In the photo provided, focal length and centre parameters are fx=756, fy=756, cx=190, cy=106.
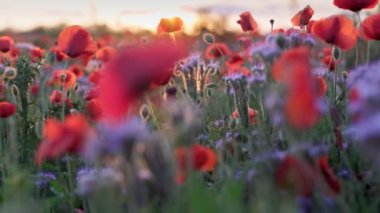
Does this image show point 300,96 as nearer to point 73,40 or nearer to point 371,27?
point 371,27

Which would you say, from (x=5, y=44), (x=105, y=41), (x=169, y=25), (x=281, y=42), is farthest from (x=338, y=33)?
(x=105, y=41)

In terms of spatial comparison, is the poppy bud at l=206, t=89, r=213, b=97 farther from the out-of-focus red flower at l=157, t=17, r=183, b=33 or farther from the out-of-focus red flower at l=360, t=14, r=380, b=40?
the out-of-focus red flower at l=360, t=14, r=380, b=40

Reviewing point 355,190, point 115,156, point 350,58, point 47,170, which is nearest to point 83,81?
point 350,58

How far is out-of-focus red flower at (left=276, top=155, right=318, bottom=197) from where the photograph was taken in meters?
1.53

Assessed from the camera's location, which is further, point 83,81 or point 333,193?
point 83,81

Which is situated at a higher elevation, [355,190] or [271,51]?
[271,51]

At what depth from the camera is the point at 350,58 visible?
7.95m

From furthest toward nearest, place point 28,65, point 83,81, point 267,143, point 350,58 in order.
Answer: point 350,58 < point 83,81 < point 28,65 < point 267,143

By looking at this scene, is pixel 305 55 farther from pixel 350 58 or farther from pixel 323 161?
pixel 350 58

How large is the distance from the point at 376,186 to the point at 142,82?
1.06 metres

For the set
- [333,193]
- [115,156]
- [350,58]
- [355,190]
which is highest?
[115,156]

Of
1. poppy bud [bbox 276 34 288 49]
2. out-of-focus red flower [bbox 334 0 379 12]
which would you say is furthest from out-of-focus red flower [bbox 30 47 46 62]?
poppy bud [bbox 276 34 288 49]

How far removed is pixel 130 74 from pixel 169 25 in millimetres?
3242

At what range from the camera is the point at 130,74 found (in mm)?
1365
